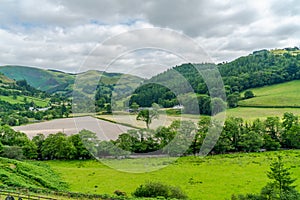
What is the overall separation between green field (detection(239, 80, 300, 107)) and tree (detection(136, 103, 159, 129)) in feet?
229

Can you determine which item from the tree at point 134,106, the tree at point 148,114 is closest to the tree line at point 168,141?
the tree at point 148,114

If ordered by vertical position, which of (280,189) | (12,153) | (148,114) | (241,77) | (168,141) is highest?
(241,77)

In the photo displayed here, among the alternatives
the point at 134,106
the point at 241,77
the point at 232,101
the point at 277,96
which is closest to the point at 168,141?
the point at 134,106

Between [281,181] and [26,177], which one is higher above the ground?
[281,181]

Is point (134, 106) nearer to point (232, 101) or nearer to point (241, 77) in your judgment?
point (232, 101)

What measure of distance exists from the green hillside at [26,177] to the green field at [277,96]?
70.0 meters

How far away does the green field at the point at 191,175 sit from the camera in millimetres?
29281

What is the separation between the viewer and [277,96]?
304ft

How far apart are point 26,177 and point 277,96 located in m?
82.0

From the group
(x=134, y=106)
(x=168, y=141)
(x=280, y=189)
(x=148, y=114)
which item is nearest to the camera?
(x=134, y=106)

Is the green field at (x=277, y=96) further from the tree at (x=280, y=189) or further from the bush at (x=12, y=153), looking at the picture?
the bush at (x=12, y=153)

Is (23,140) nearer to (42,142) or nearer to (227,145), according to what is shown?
(42,142)

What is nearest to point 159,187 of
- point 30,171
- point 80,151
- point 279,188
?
Answer: point 279,188

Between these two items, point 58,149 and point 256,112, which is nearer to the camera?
point 58,149
